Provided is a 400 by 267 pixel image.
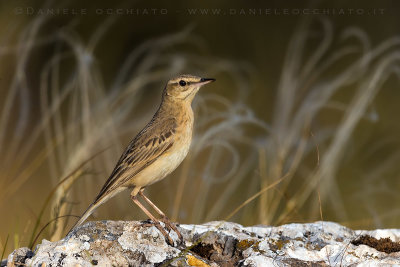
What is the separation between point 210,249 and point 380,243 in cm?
99

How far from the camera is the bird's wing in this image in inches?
195

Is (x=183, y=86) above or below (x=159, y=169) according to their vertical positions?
above

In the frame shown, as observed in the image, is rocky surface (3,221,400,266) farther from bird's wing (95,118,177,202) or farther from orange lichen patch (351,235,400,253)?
bird's wing (95,118,177,202)

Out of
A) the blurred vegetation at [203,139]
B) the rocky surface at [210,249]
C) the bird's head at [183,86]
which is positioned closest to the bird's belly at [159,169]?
the blurred vegetation at [203,139]

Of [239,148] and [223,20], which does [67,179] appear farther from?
[223,20]

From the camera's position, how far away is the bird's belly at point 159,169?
4988mm

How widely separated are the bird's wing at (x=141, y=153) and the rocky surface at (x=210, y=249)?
2.92ft

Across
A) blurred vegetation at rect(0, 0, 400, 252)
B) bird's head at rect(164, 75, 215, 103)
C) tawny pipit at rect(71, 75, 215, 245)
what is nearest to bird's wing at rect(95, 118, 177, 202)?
tawny pipit at rect(71, 75, 215, 245)

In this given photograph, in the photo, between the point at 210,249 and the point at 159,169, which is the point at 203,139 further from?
the point at 210,249

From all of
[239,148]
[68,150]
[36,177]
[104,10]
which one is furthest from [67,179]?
[104,10]

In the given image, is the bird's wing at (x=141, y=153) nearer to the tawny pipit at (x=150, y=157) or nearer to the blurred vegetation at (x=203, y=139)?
the tawny pipit at (x=150, y=157)

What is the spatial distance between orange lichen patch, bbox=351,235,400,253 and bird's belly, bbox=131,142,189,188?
1505 millimetres

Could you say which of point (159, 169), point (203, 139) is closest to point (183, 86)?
point (203, 139)

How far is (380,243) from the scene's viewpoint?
398 cm
